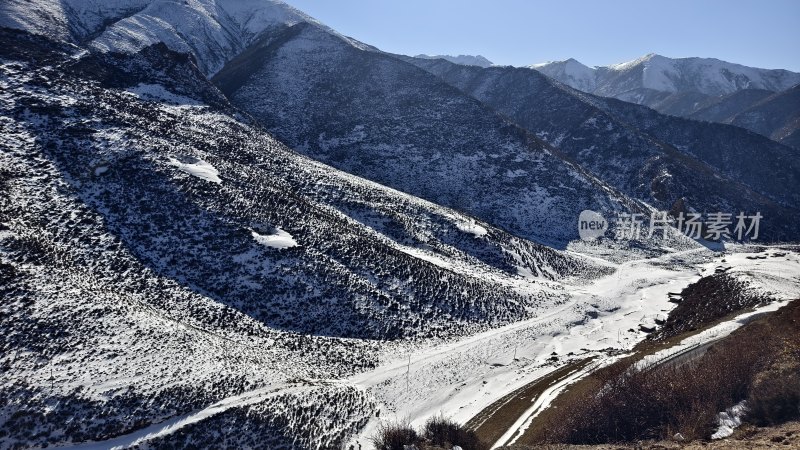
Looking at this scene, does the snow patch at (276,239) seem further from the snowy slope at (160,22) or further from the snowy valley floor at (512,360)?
the snowy slope at (160,22)

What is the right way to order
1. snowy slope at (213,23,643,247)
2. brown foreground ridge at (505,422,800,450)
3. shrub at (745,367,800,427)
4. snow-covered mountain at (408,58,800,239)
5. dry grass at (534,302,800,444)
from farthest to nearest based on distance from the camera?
snow-covered mountain at (408,58,800,239), snowy slope at (213,23,643,247), dry grass at (534,302,800,444), shrub at (745,367,800,427), brown foreground ridge at (505,422,800,450)

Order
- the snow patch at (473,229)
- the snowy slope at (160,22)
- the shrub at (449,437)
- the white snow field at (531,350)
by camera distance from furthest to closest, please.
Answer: the snowy slope at (160,22)
the snow patch at (473,229)
the white snow field at (531,350)
the shrub at (449,437)

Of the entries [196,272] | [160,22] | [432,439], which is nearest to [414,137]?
[196,272]

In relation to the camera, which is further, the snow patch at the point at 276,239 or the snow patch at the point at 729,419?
the snow patch at the point at 276,239

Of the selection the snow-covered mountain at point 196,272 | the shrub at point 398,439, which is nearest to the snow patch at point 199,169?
the snow-covered mountain at point 196,272

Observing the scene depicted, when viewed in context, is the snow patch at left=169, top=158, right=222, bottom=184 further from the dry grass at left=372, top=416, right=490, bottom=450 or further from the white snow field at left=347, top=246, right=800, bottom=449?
the dry grass at left=372, top=416, right=490, bottom=450

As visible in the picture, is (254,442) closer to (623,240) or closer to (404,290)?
(404,290)

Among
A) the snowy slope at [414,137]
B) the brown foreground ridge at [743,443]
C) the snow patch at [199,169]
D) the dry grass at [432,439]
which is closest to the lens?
the brown foreground ridge at [743,443]

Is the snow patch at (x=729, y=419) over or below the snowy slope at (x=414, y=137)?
below

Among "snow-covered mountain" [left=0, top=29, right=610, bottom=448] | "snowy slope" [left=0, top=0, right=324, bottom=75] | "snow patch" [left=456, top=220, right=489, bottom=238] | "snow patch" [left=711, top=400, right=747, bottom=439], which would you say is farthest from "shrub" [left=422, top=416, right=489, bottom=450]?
"snowy slope" [left=0, top=0, right=324, bottom=75]

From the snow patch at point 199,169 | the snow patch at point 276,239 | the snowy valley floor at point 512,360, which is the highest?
the snow patch at point 199,169

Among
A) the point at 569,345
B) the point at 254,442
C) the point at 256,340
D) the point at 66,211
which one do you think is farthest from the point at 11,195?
the point at 569,345

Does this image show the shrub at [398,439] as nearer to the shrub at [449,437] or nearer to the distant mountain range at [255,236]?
the shrub at [449,437]

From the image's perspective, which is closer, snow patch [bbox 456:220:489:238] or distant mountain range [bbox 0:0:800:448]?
distant mountain range [bbox 0:0:800:448]
